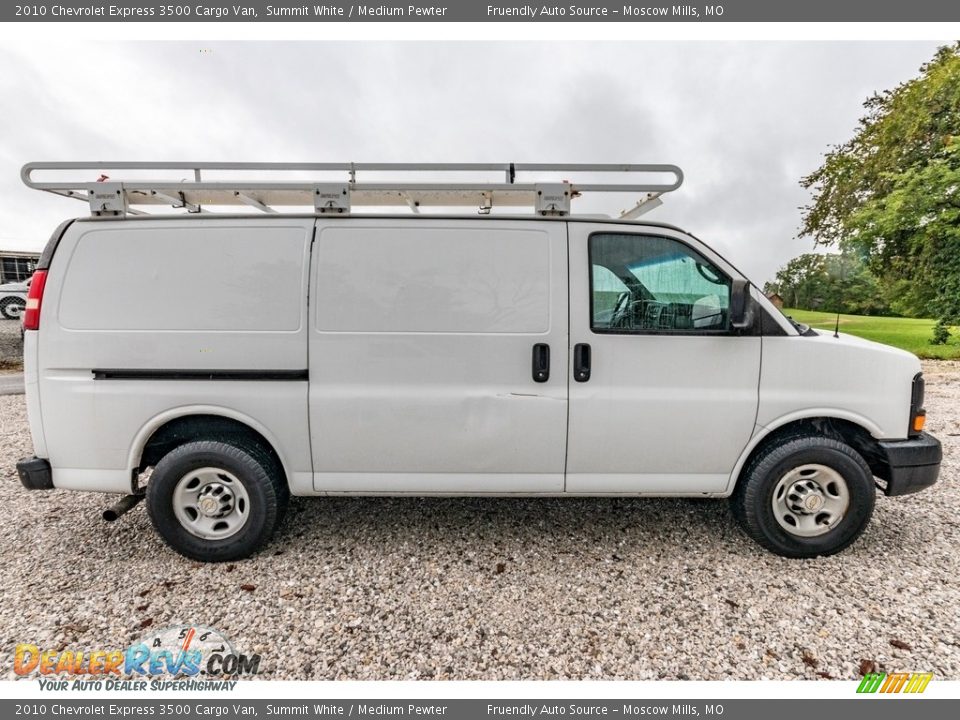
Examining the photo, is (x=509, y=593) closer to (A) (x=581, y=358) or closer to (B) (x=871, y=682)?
(A) (x=581, y=358)

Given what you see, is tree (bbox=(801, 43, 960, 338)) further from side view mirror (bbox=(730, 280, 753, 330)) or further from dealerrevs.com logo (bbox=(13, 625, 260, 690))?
dealerrevs.com logo (bbox=(13, 625, 260, 690))

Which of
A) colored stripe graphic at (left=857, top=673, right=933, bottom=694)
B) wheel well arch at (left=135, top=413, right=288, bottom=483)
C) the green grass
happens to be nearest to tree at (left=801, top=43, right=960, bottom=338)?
the green grass

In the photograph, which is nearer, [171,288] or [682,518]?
[171,288]

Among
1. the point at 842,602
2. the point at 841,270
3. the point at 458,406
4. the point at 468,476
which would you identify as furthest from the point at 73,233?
the point at 842,602

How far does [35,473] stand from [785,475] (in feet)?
15.9

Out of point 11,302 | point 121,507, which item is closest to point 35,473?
point 121,507

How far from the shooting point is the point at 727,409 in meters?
2.67

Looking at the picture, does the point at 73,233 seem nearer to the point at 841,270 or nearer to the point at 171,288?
the point at 171,288

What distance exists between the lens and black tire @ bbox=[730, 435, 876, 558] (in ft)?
8.75

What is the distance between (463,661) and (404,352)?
5.50ft

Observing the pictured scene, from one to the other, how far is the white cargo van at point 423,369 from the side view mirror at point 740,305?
4cm

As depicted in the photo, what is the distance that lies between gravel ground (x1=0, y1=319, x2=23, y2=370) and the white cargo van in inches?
547

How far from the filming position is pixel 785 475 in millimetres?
2705

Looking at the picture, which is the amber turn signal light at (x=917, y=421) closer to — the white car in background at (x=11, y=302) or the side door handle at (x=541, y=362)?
the side door handle at (x=541, y=362)
